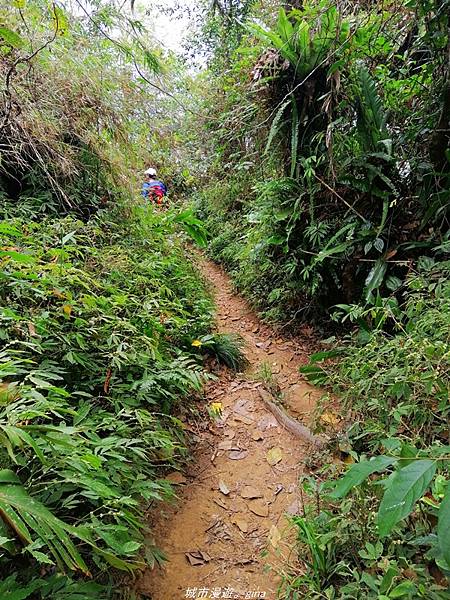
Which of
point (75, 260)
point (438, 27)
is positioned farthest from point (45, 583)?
point (438, 27)

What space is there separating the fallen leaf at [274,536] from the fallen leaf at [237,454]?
1.89 ft

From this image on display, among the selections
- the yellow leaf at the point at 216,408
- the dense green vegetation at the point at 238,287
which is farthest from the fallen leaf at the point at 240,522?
the yellow leaf at the point at 216,408

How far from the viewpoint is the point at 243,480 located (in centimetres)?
231

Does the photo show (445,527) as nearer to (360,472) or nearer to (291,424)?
(360,472)

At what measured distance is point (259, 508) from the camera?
83.1 inches

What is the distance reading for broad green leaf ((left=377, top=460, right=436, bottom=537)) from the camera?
744 millimetres

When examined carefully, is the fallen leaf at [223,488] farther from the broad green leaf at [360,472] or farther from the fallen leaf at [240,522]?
the broad green leaf at [360,472]

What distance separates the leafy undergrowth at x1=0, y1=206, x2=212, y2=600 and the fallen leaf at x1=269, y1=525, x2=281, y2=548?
604 millimetres

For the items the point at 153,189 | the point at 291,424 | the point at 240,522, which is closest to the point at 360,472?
the point at 240,522

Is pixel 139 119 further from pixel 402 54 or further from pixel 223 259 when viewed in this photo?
pixel 402 54

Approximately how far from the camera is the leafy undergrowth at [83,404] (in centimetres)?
120

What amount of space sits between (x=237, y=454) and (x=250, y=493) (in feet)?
1.11

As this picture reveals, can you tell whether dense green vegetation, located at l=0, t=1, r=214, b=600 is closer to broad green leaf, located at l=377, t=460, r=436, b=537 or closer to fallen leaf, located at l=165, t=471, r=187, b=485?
fallen leaf, located at l=165, t=471, r=187, b=485

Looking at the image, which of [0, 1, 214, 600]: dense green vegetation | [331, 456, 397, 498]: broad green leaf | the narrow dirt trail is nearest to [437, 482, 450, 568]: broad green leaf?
[331, 456, 397, 498]: broad green leaf
